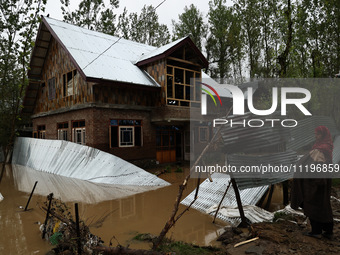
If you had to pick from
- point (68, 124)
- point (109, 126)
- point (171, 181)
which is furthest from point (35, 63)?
point (171, 181)

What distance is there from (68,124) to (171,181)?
753 cm

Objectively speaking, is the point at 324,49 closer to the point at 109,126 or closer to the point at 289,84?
the point at 289,84

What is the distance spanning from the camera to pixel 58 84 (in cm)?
1521

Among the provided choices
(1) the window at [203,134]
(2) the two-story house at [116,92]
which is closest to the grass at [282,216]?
(2) the two-story house at [116,92]

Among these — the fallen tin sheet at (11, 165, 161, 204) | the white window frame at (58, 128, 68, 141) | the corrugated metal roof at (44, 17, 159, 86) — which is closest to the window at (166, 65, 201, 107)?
the corrugated metal roof at (44, 17, 159, 86)

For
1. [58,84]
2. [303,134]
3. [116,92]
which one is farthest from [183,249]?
[58,84]

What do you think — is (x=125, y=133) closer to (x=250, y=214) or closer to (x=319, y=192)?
(x=250, y=214)

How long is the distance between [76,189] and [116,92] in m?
5.60

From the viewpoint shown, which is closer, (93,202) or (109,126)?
(93,202)

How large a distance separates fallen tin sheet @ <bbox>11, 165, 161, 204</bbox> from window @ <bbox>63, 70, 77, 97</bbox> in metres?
5.15

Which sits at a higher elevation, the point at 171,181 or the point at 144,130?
the point at 144,130

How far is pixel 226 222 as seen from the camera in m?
5.67

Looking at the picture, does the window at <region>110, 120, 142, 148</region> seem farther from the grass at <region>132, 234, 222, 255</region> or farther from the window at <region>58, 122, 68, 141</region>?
the grass at <region>132, 234, 222, 255</region>

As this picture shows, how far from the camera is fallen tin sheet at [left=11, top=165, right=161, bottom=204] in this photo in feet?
26.1
